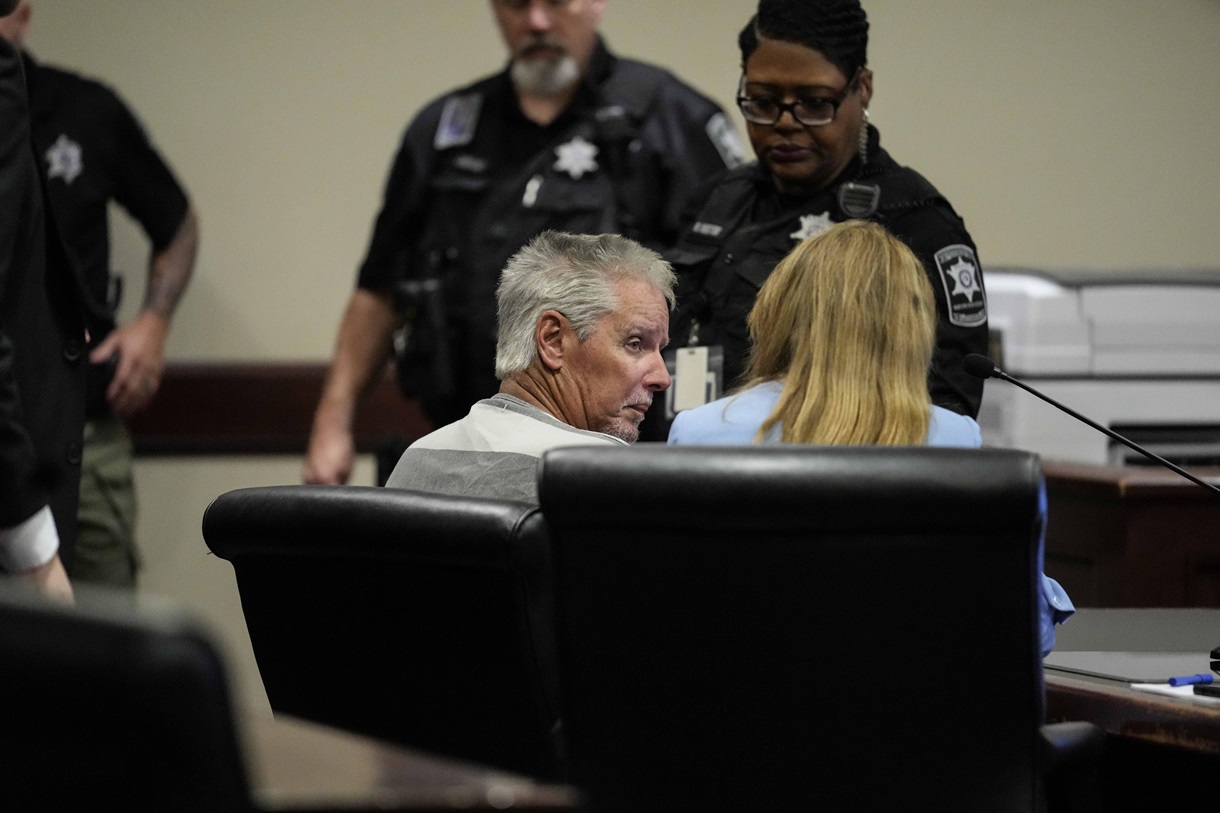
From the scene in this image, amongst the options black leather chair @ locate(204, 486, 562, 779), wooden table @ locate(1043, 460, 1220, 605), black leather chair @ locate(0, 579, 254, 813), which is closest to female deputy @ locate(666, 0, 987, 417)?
wooden table @ locate(1043, 460, 1220, 605)

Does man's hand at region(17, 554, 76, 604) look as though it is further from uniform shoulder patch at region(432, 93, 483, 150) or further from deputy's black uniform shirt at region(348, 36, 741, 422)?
uniform shoulder patch at region(432, 93, 483, 150)

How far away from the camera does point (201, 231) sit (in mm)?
4531

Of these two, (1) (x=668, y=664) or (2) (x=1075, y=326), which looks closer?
(1) (x=668, y=664)

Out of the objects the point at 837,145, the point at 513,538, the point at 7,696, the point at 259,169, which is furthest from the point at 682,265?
the point at 259,169

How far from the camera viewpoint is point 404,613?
1599 millimetres

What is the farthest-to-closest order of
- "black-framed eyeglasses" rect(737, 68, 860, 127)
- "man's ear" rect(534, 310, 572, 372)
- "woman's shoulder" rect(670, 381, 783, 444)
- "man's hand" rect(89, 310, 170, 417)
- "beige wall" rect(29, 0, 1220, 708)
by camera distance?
"beige wall" rect(29, 0, 1220, 708) → "man's hand" rect(89, 310, 170, 417) → "black-framed eyeglasses" rect(737, 68, 860, 127) → "man's ear" rect(534, 310, 572, 372) → "woman's shoulder" rect(670, 381, 783, 444)

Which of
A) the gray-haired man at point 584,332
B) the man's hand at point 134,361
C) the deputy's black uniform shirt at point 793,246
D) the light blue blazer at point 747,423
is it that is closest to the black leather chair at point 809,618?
the light blue blazer at point 747,423

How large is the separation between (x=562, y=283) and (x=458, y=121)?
5.02ft

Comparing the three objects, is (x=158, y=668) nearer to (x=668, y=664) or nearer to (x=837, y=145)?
(x=668, y=664)

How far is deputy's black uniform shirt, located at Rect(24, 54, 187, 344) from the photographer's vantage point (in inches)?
141

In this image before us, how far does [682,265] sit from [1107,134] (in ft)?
8.34

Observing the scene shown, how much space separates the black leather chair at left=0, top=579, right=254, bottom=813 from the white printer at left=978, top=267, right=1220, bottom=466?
2845 millimetres

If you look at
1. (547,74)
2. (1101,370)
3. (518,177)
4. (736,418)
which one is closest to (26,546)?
(736,418)

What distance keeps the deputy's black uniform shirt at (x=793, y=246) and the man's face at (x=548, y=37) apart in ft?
3.08
